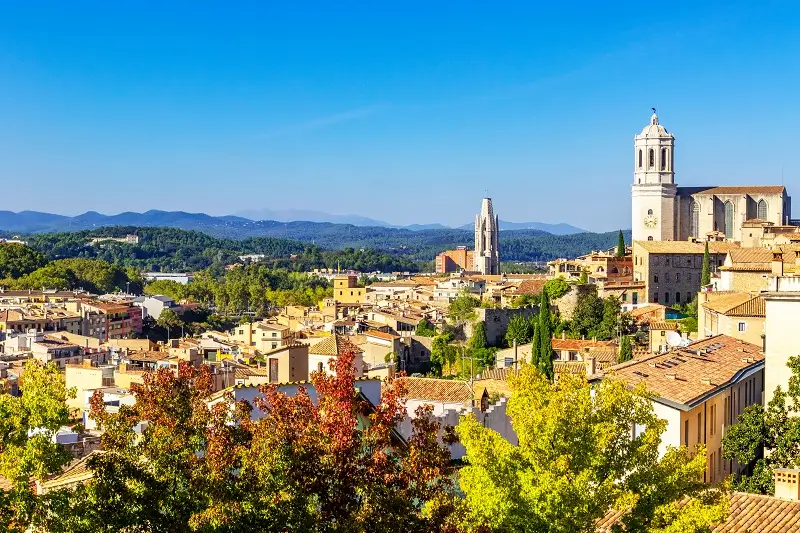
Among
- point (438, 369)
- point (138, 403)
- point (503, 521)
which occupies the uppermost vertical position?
point (138, 403)

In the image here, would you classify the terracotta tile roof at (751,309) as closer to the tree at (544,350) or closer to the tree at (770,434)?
the tree at (544,350)

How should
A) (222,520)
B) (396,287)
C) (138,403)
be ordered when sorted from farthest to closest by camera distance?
(396,287) → (138,403) → (222,520)

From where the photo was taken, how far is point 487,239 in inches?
6752

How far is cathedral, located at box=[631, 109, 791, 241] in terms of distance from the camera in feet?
268

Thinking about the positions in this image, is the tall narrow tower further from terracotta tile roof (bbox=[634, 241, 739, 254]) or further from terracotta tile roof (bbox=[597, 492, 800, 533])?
terracotta tile roof (bbox=[597, 492, 800, 533])

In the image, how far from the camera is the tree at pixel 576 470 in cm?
1094

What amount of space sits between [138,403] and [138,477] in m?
0.97

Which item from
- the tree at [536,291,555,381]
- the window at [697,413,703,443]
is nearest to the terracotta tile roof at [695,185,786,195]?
the tree at [536,291,555,381]

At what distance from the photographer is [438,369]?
2072 inches

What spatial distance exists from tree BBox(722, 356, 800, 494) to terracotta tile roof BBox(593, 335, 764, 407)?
94cm

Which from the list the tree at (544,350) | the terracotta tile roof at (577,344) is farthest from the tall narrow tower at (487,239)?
the tree at (544,350)

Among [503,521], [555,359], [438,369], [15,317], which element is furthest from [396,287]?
[503,521]

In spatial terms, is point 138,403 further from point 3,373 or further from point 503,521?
point 3,373

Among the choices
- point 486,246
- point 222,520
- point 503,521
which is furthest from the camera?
point 486,246
